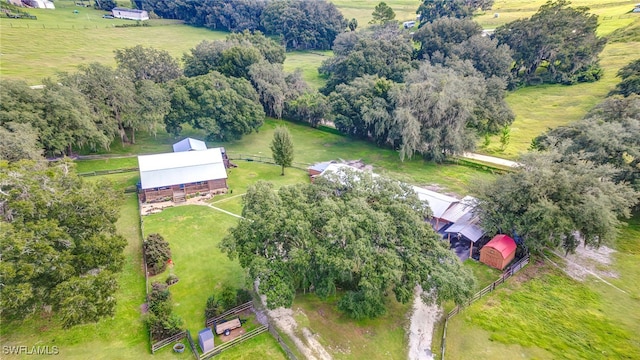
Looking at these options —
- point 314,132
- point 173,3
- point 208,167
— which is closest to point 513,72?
point 314,132

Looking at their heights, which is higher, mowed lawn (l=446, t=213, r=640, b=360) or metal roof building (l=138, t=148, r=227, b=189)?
metal roof building (l=138, t=148, r=227, b=189)

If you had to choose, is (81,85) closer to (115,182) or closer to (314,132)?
(115,182)

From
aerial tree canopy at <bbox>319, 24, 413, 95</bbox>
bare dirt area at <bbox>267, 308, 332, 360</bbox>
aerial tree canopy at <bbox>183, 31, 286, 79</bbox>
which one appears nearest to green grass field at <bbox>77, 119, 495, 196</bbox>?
aerial tree canopy at <bbox>183, 31, 286, 79</bbox>

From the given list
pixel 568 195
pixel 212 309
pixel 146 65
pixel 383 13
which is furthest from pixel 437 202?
pixel 383 13

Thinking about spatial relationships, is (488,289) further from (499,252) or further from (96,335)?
(96,335)

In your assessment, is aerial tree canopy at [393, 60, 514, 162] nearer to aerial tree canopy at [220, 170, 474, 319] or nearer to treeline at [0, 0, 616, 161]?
treeline at [0, 0, 616, 161]

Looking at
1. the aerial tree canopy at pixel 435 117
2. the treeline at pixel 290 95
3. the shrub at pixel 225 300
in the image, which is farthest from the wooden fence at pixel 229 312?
the aerial tree canopy at pixel 435 117

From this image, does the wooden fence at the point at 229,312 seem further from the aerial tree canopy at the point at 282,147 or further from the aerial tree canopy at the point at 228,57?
the aerial tree canopy at the point at 228,57
